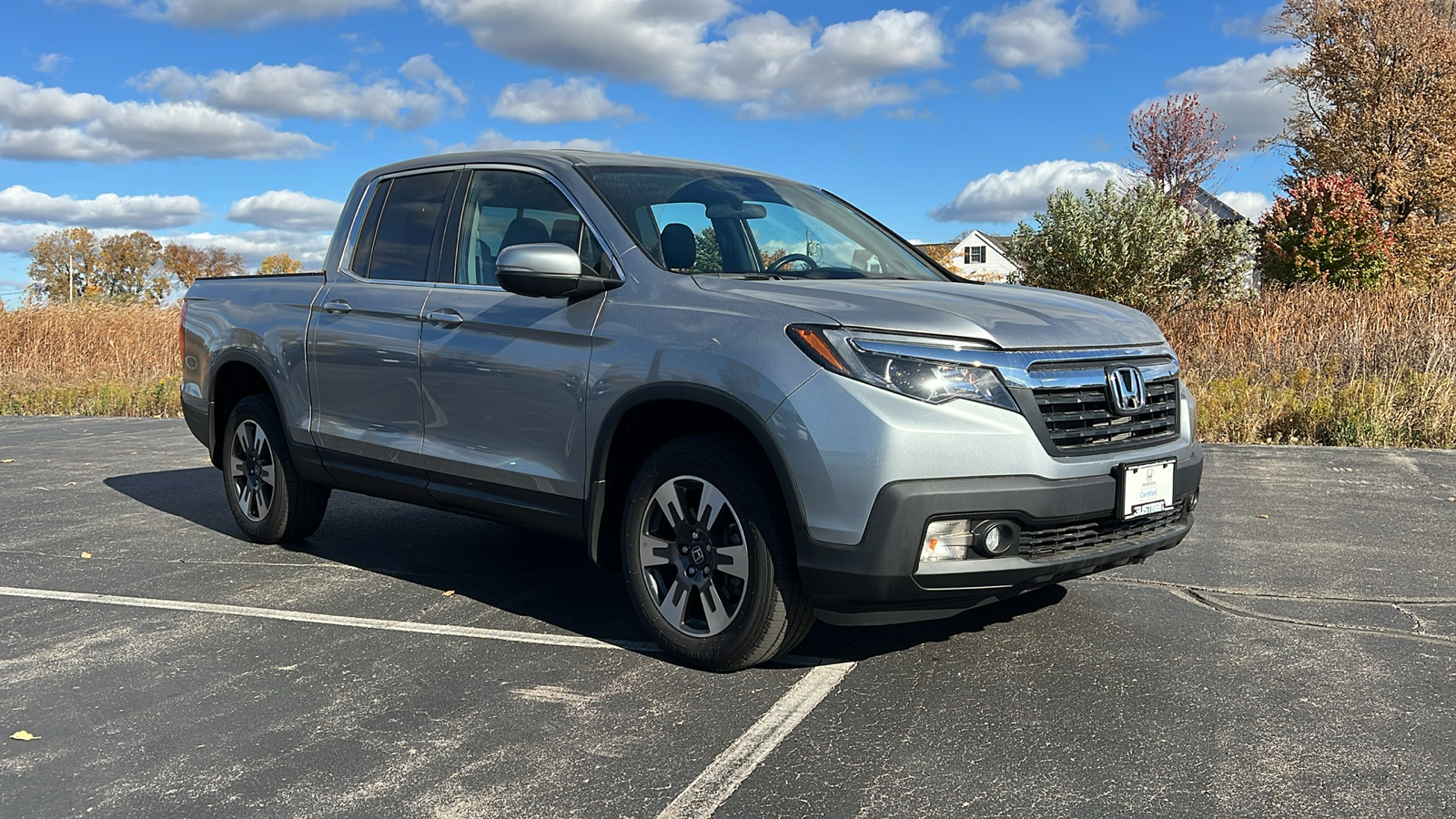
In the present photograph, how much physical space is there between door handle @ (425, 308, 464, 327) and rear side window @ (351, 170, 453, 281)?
1.01ft

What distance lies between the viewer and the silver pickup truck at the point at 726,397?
3688 millimetres

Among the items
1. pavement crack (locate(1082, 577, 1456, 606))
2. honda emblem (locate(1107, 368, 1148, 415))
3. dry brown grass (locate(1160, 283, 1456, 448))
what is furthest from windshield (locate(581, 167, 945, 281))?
dry brown grass (locate(1160, 283, 1456, 448))

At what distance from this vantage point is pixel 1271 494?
780cm

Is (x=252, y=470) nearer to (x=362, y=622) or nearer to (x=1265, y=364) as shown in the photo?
(x=362, y=622)

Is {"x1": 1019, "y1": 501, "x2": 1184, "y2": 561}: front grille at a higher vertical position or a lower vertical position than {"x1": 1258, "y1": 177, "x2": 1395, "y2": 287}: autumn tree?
lower

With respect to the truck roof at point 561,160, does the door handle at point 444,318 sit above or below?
below

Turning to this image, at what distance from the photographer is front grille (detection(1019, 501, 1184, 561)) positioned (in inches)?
150

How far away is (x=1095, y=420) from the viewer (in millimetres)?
3912

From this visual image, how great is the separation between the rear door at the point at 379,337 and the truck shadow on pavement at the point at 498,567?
2.20 feet

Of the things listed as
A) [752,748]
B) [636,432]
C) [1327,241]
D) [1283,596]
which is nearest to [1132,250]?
[1327,241]

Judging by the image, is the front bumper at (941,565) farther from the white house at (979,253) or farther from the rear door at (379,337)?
the white house at (979,253)

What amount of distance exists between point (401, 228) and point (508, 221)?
2.58ft

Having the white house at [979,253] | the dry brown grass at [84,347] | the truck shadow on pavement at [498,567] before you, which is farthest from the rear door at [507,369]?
the white house at [979,253]

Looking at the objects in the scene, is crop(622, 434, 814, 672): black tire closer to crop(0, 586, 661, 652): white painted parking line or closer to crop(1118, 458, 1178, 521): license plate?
crop(0, 586, 661, 652): white painted parking line
